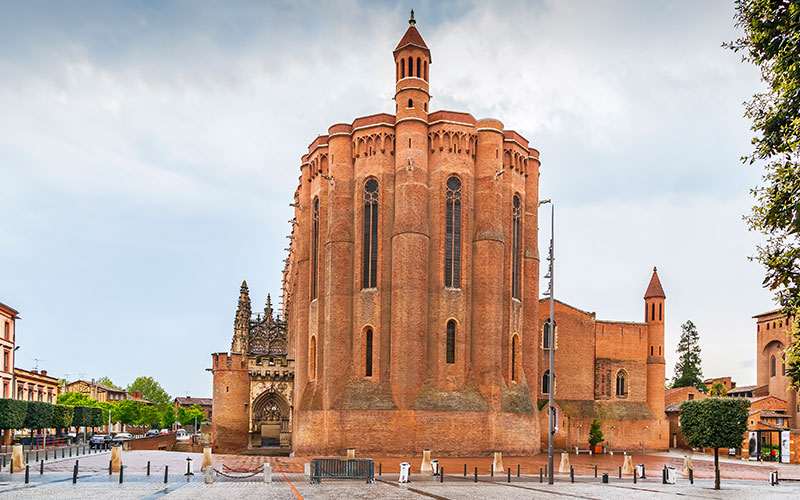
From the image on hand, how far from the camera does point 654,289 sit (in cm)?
6869

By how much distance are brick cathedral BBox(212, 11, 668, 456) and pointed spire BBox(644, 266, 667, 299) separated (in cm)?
1701

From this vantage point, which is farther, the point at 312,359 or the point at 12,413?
the point at 312,359

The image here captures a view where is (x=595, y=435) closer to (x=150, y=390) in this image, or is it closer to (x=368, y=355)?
(x=368, y=355)

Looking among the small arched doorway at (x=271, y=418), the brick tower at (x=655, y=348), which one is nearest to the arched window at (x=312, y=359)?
the small arched doorway at (x=271, y=418)

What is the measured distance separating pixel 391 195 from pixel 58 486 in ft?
99.0

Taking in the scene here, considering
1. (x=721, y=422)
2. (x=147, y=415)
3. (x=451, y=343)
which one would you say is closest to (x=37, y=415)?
(x=451, y=343)

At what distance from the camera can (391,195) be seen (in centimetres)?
5131

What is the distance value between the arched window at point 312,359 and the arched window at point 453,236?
10.2 metres

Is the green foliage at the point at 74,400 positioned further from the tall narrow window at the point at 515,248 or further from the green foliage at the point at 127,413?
the tall narrow window at the point at 515,248

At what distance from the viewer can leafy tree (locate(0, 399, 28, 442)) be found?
167 ft

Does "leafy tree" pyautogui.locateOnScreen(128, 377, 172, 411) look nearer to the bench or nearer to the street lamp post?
the street lamp post

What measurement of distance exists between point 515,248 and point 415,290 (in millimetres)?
9874

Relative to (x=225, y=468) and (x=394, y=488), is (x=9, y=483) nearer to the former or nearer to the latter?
(x=225, y=468)

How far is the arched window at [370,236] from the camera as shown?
2003 inches
